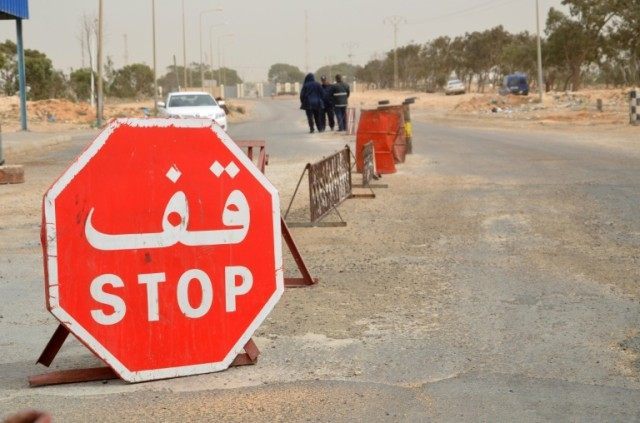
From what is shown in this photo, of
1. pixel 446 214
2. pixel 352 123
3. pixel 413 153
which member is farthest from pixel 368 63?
pixel 446 214

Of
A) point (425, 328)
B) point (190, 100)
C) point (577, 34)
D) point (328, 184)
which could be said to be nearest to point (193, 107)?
point (190, 100)

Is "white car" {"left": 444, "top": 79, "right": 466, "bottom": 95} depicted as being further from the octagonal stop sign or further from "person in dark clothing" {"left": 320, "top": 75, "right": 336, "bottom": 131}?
the octagonal stop sign

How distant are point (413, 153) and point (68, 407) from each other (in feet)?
60.1

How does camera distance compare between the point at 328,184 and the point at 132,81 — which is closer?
the point at 328,184

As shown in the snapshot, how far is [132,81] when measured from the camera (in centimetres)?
11000

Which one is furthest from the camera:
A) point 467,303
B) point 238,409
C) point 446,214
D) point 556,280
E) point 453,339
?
point 446,214

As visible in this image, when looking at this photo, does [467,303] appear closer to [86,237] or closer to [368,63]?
[86,237]

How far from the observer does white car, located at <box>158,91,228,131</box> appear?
101 feet

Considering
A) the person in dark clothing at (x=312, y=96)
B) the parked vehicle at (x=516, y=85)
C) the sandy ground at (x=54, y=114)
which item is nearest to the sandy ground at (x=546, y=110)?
the parked vehicle at (x=516, y=85)

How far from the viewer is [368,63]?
A: 141875 millimetres

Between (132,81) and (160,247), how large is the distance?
354 ft

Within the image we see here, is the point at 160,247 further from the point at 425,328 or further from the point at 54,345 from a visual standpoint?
the point at 425,328

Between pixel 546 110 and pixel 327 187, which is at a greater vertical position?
pixel 546 110

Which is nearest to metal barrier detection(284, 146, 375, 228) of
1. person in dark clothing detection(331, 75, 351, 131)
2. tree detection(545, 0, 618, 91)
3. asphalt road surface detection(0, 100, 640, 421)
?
asphalt road surface detection(0, 100, 640, 421)
